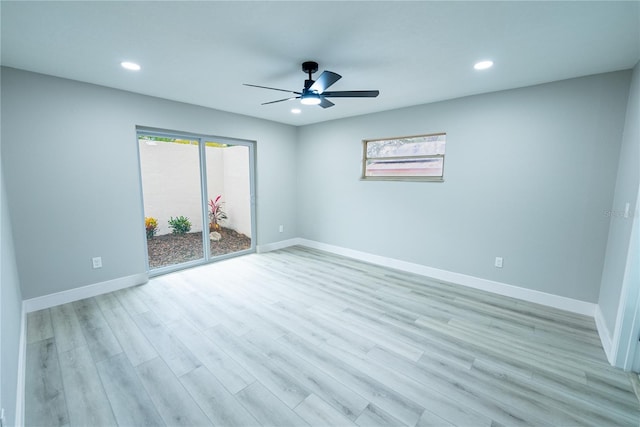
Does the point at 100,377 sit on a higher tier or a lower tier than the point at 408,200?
lower

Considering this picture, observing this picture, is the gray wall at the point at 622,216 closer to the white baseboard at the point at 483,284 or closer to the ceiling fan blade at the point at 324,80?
the white baseboard at the point at 483,284

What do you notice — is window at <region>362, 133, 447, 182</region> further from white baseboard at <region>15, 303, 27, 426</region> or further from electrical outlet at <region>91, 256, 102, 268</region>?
white baseboard at <region>15, 303, 27, 426</region>

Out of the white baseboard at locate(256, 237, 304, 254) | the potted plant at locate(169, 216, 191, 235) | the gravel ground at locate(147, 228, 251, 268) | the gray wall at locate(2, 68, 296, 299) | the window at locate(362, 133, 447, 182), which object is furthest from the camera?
the white baseboard at locate(256, 237, 304, 254)

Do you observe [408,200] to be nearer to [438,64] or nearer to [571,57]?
[438,64]

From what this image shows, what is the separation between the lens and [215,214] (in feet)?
15.3

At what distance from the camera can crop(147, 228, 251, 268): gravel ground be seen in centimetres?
405

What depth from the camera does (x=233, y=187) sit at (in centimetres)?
495

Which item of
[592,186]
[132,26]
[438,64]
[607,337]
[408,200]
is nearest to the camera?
[132,26]

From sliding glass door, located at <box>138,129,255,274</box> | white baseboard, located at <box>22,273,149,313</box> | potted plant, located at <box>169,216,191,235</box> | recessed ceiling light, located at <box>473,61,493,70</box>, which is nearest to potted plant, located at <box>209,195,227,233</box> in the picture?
sliding glass door, located at <box>138,129,255,274</box>

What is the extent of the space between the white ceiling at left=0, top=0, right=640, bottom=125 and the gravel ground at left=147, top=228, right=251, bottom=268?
225 cm

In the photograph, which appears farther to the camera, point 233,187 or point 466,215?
point 233,187

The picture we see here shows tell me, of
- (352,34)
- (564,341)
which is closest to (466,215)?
(564,341)

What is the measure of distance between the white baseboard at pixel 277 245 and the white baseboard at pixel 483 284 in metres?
1.12

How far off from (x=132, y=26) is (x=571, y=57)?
3587mm
